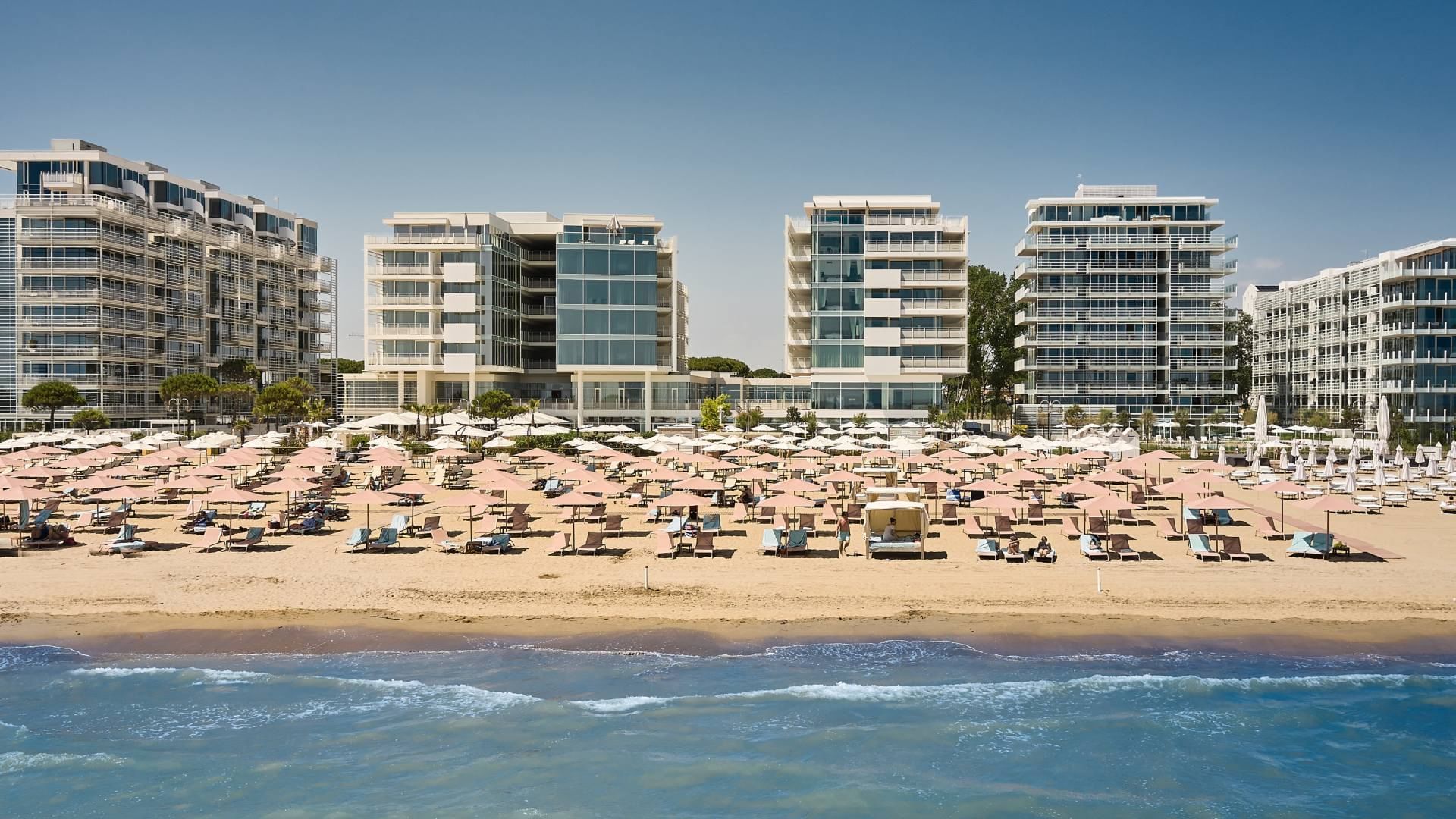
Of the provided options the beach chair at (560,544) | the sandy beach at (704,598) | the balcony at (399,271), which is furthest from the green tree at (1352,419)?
the balcony at (399,271)

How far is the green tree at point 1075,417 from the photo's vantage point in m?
73.2

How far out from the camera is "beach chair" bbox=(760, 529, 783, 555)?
27250mm

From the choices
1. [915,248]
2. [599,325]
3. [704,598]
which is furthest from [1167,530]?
[599,325]

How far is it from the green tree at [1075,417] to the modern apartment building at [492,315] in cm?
2822

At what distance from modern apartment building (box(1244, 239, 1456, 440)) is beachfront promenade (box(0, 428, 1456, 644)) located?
1428 inches

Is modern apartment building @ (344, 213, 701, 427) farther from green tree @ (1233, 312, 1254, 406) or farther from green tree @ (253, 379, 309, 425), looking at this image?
green tree @ (1233, 312, 1254, 406)

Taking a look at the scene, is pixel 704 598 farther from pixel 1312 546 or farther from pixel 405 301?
pixel 405 301

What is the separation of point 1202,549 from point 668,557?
1460cm

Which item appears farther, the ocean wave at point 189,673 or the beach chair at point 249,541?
the beach chair at point 249,541

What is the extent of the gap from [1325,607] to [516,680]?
18.2m

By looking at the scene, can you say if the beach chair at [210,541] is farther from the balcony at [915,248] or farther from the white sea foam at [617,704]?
the balcony at [915,248]

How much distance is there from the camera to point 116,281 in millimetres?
70125

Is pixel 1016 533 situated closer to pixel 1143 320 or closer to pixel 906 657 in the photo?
pixel 906 657

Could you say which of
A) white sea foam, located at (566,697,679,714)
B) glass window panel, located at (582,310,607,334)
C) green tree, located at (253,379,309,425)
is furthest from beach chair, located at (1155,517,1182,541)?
green tree, located at (253,379,309,425)
